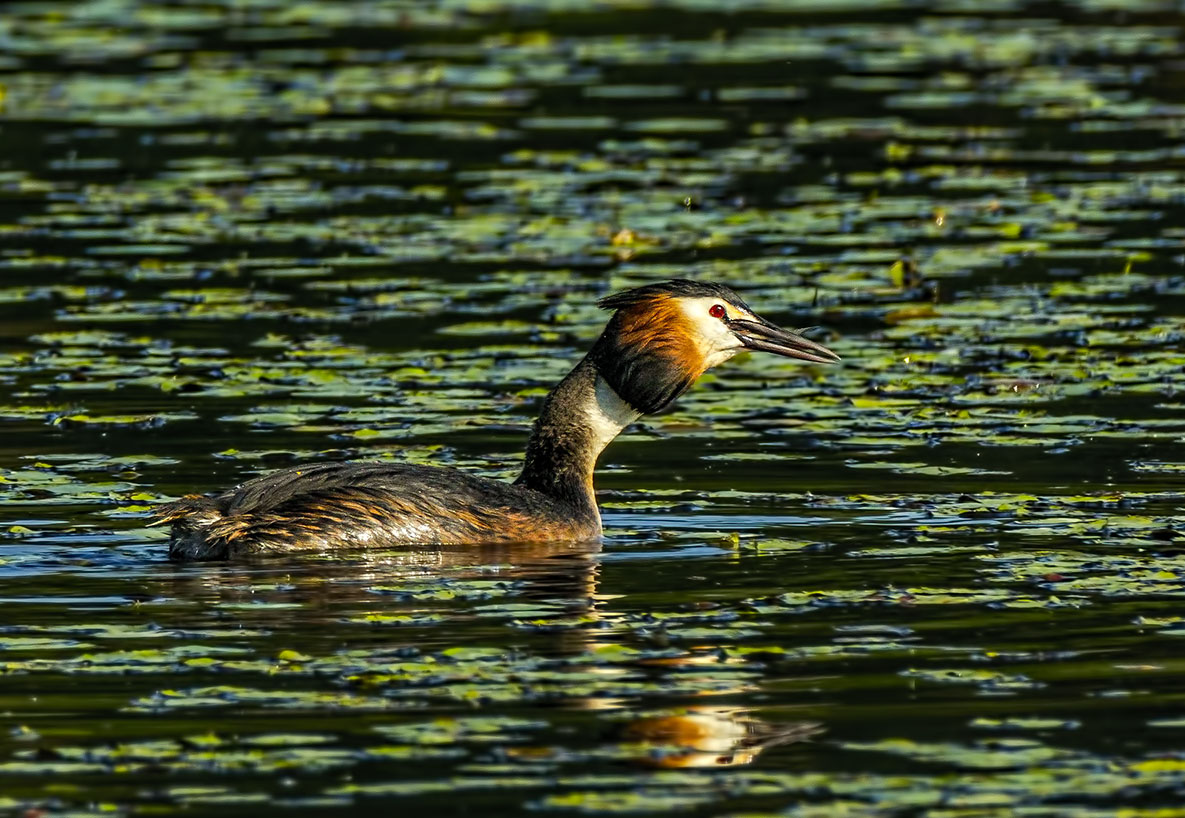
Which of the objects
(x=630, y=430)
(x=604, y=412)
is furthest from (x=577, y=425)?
(x=630, y=430)

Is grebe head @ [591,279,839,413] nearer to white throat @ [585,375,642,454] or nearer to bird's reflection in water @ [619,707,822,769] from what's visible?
white throat @ [585,375,642,454]

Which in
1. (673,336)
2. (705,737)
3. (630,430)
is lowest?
(630,430)

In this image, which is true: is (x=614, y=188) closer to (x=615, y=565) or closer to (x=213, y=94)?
(x=213, y=94)

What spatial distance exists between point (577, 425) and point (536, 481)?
0.37 m

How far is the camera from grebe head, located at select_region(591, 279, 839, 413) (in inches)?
537

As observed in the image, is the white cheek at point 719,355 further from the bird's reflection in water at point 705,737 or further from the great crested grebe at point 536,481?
the bird's reflection in water at point 705,737

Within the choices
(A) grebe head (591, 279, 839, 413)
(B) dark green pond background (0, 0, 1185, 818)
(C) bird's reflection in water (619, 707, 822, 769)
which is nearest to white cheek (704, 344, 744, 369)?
(A) grebe head (591, 279, 839, 413)

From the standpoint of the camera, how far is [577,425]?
1388 centimetres

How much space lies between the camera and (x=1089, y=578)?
11.9 metres

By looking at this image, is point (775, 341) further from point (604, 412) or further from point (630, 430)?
point (630, 430)

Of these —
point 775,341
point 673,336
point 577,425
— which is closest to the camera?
point 673,336

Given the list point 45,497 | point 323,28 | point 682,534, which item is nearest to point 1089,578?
point 682,534

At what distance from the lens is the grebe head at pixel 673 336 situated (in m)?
13.6

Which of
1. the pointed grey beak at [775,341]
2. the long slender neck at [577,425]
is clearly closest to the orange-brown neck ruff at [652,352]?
the long slender neck at [577,425]
